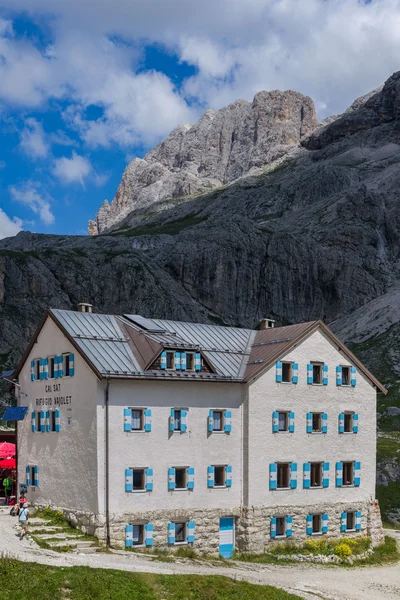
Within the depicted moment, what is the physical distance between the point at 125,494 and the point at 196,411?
7145 millimetres

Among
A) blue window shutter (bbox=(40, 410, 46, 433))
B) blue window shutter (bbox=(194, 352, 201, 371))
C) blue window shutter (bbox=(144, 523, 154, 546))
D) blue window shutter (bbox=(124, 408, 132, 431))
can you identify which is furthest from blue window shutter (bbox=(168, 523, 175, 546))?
blue window shutter (bbox=(40, 410, 46, 433))

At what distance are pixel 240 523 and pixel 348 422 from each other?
38.4 ft

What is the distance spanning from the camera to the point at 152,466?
146 feet

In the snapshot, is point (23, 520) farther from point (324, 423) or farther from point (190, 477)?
point (324, 423)

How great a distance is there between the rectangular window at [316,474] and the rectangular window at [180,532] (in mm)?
10432

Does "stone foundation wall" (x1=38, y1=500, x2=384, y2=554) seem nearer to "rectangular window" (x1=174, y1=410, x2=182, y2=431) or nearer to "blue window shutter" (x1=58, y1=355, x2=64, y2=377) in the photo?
"rectangular window" (x1=174, y1=410, x2=182, y2=431)

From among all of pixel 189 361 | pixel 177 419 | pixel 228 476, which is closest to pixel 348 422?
pixel 228 476

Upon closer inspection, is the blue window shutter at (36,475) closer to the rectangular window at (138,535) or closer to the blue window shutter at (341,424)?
the rectangular window at (138,535)

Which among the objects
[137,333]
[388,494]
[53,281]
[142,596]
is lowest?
[388,494]

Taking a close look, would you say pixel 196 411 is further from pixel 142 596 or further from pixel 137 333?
pixel 142 596

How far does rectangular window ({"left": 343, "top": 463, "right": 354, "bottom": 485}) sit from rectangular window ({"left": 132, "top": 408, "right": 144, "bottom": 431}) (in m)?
16.9

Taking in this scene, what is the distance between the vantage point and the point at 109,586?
3125 cm

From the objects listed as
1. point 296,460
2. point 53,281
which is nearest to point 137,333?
point 296,460

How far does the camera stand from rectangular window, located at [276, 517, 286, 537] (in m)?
48.9
